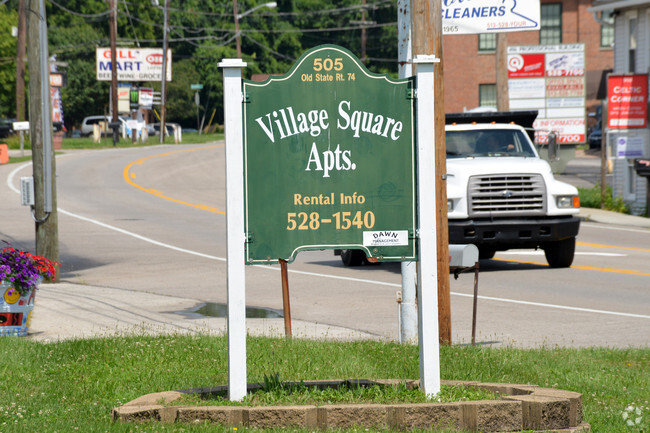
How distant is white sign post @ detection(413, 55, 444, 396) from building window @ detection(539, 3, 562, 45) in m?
54.1

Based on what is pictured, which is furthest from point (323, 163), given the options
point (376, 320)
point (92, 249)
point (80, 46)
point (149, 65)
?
point (80, 46)

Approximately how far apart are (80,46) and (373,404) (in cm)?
8873

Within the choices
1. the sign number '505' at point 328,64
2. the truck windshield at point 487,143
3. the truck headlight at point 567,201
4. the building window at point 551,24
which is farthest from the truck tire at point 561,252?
the building window at point 551,24

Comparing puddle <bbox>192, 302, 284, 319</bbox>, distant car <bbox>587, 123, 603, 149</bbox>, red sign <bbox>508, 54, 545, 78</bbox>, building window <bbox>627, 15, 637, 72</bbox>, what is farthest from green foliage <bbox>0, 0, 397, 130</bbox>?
puddle <bbox>192, 302, 284, 319</bbox>

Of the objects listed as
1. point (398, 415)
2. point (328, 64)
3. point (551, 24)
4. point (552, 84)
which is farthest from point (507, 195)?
point (551, 24)

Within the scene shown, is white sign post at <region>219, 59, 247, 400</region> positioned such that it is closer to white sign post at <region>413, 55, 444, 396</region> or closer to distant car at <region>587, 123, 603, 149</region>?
white sign post at <region>413, 55, 444, 396</region>

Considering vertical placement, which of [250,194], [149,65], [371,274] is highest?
[149,65]

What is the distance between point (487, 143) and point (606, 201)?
12.6m

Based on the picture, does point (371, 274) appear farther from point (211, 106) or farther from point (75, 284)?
point (211, 106)

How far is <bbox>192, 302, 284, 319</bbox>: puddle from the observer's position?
41.9 feet

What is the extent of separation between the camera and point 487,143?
17688mm

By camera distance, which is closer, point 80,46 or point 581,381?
point 581,381

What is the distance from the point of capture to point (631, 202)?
28.9 m

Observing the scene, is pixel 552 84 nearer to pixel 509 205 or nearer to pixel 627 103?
pixel 627 103
